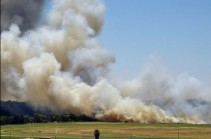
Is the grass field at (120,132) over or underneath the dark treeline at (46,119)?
underneath

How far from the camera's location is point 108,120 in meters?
116

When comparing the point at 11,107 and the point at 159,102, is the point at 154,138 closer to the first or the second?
the point at 159,102

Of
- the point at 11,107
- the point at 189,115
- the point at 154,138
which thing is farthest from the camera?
the point at 11,107

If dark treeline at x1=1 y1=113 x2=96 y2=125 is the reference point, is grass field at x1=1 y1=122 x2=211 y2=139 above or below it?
below

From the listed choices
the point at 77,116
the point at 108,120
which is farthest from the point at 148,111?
the point at 77,116

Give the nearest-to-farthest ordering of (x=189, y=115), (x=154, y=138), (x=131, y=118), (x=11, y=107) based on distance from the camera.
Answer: (x=154, y=138) < (x=131, y=118) < (x=189, y=115) < (x=11, y=107)

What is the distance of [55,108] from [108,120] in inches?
781

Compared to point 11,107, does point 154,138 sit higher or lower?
lower

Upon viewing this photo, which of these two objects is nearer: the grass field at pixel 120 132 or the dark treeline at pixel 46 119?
the grass field at pixel 120 132

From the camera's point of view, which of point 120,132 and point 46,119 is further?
point 46,119

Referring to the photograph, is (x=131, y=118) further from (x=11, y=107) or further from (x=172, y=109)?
(x=11, y=107)

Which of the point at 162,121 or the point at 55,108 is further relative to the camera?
the point at 55,108

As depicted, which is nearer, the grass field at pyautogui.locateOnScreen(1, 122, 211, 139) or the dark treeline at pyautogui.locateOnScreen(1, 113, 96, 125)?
the grass field at pyautogui.locateOnScreen(1, 122, 211, 139)

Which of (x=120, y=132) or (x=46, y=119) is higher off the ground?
(x=46, y=119)
